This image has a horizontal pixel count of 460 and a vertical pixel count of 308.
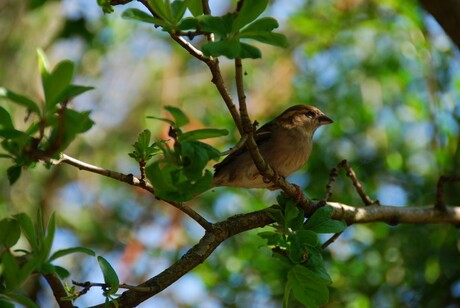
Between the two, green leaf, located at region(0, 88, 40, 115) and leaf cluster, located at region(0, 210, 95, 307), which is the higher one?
green leaf, located at region(0, 88, 40, 115)

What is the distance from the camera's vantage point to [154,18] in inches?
81.6

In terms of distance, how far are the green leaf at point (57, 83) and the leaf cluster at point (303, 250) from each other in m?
1.10

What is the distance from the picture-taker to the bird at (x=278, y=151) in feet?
15.6

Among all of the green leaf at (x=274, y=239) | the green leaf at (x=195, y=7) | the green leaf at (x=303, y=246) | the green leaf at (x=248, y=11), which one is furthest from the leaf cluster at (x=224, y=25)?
the green leaf at (x=274, y=239)

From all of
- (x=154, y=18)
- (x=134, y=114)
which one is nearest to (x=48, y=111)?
(x=154, y=18)

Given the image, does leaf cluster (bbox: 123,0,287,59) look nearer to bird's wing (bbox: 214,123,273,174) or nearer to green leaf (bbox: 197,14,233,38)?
green leaf (bbox: 197,14,233,38)

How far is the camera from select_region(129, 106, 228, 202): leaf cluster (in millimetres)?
2086

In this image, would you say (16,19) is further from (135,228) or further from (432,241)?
(432,241)

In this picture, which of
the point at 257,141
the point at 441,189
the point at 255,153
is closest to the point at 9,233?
the point at 255,153

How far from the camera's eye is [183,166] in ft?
7.04

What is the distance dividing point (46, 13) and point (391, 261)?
420 centimetres

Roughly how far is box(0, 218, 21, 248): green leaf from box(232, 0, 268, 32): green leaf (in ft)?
2.90

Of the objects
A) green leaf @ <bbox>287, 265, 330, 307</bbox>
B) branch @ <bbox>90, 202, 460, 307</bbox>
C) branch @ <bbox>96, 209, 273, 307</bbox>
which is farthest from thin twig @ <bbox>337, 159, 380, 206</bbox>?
green leaf @ <bbox>287, 265, 330, 307</bbox>

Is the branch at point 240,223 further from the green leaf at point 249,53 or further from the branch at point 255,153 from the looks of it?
the green leaf at point 249,53
